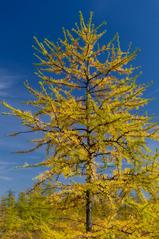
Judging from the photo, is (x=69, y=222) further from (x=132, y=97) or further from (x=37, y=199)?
(x=132, y=97)

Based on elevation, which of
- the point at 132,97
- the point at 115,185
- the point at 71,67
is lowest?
the point at 115,185

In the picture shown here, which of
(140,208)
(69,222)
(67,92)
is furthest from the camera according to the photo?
(67,92)

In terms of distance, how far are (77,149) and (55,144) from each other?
0.90 metres

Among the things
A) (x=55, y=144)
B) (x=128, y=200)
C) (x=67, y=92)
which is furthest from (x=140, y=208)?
(x=67, y=92)

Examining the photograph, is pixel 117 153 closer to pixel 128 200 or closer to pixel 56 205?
pixel 128 200

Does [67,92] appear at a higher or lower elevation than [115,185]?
higher

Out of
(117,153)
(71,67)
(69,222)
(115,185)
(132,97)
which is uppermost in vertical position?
(71,67)

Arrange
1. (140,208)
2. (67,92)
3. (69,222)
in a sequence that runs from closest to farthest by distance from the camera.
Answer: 1. (140,208)
2. (69,222)
3. (67,92)

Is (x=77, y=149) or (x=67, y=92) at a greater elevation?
(x=67, y=92)

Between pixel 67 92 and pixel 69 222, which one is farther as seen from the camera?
pixel 67 92

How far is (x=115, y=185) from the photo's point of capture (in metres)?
11.9

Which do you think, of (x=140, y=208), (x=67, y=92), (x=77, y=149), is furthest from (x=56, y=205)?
(x=67, y=92)

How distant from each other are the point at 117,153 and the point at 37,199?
2.86m

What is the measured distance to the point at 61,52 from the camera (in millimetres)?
13766
